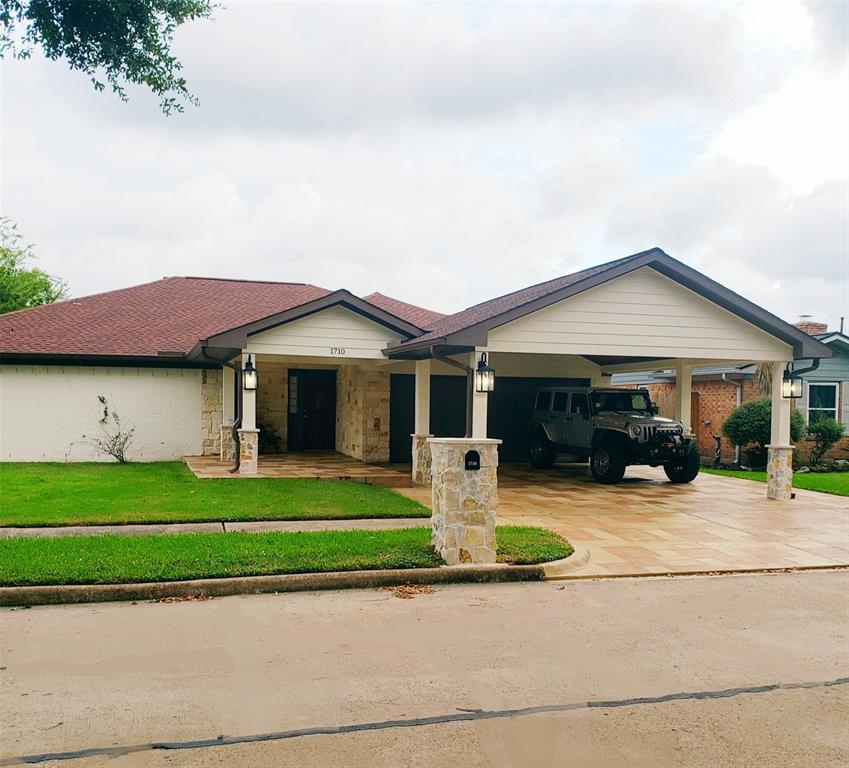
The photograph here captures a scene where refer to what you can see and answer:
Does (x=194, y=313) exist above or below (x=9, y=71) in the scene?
below

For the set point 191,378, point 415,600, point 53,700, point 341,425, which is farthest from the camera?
point 341,425

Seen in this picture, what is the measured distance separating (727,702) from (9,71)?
1107cm

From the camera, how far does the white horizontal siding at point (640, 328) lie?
1257 cm

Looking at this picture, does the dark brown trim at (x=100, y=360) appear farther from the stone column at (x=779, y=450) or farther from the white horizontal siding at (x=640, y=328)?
the stone column at (x=779, y=450)

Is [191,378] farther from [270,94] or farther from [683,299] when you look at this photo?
[683,299]

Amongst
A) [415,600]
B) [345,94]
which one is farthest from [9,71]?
[415,600]

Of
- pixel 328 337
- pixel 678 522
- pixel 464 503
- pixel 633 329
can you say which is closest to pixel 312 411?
pixel 328 337

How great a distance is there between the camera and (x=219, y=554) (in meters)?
7.52

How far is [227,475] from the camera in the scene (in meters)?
13.9

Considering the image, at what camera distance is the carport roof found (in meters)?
12.0

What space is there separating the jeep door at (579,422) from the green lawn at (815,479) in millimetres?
4284

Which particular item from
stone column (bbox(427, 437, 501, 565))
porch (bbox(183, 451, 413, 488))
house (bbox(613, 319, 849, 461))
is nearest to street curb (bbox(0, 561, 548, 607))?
stone column (bbox(427, 437, 501, 565))

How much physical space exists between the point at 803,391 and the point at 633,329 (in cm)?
1187

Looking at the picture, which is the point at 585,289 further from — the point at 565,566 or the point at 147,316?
the point at 147,316
